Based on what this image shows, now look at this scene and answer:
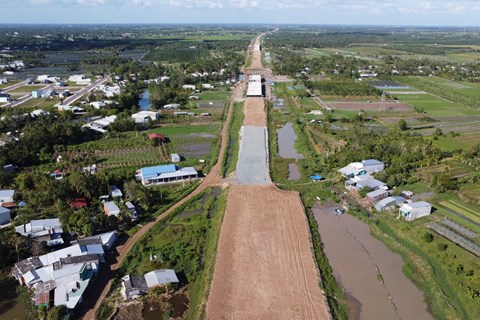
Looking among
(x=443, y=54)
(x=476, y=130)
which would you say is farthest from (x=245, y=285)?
(x=443, y=54)

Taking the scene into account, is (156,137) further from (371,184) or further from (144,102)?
(371,184)

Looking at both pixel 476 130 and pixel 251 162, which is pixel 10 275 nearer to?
pixel 251 162

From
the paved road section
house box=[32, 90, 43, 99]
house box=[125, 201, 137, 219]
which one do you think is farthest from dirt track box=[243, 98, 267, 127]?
house box=[32, 90, 43, 99]

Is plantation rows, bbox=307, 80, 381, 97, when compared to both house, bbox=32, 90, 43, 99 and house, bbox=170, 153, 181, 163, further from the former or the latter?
house, bbox=32, 90, 43, 99

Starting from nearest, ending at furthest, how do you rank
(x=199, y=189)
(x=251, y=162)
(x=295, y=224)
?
(x=295, y=224) → (x=199, y=189) → (x=251, y=162)

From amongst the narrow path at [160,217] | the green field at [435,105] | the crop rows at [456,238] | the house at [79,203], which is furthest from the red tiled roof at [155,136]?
the green field at [435,105]

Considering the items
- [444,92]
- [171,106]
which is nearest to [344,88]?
[444,92]
